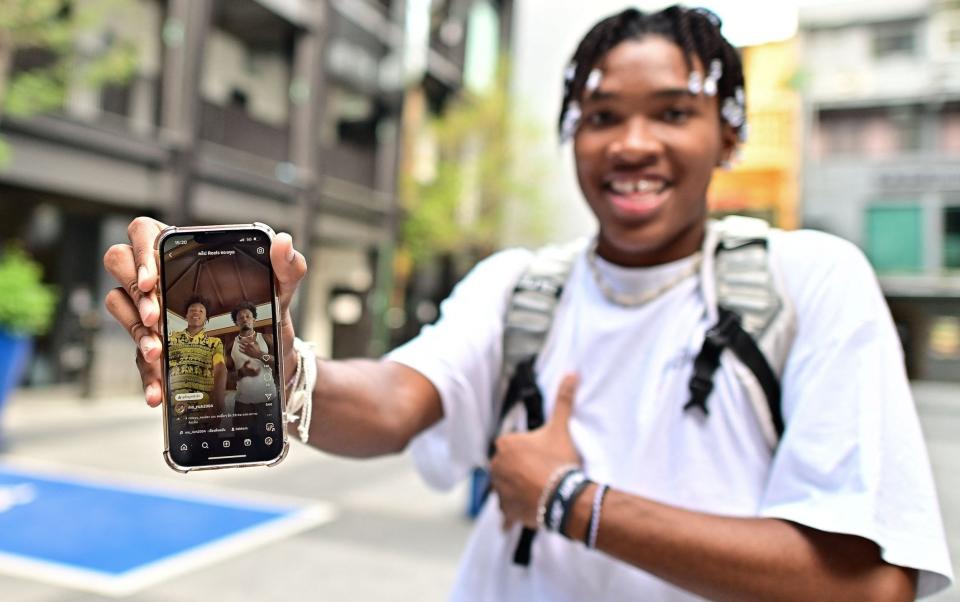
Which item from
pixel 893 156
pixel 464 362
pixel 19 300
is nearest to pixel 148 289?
pixel 464 362

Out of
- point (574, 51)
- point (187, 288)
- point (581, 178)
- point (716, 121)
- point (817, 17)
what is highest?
point (817, 17)

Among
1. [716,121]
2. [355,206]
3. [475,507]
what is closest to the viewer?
[716,121]

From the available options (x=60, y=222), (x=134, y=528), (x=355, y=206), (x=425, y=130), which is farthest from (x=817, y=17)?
(x=134, y=528)

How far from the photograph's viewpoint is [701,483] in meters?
1.22

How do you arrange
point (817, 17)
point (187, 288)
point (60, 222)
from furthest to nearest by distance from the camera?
point (817, 17) < point (60, 222) < point (187, 288)

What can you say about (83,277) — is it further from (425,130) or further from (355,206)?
(425,130)

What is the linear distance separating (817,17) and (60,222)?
17.0 meters

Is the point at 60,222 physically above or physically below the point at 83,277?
above

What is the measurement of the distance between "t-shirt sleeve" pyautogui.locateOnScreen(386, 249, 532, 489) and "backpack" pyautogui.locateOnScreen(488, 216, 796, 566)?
0.09 feet

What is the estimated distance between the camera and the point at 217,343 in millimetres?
878

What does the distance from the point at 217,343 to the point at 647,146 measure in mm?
778

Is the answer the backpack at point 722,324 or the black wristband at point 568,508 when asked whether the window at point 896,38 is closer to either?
the backpack at point 722,324

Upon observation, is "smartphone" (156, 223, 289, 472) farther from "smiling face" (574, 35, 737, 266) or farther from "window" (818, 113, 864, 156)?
"window" (818, 113, 864, 156)

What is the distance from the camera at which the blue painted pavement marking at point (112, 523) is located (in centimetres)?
413
